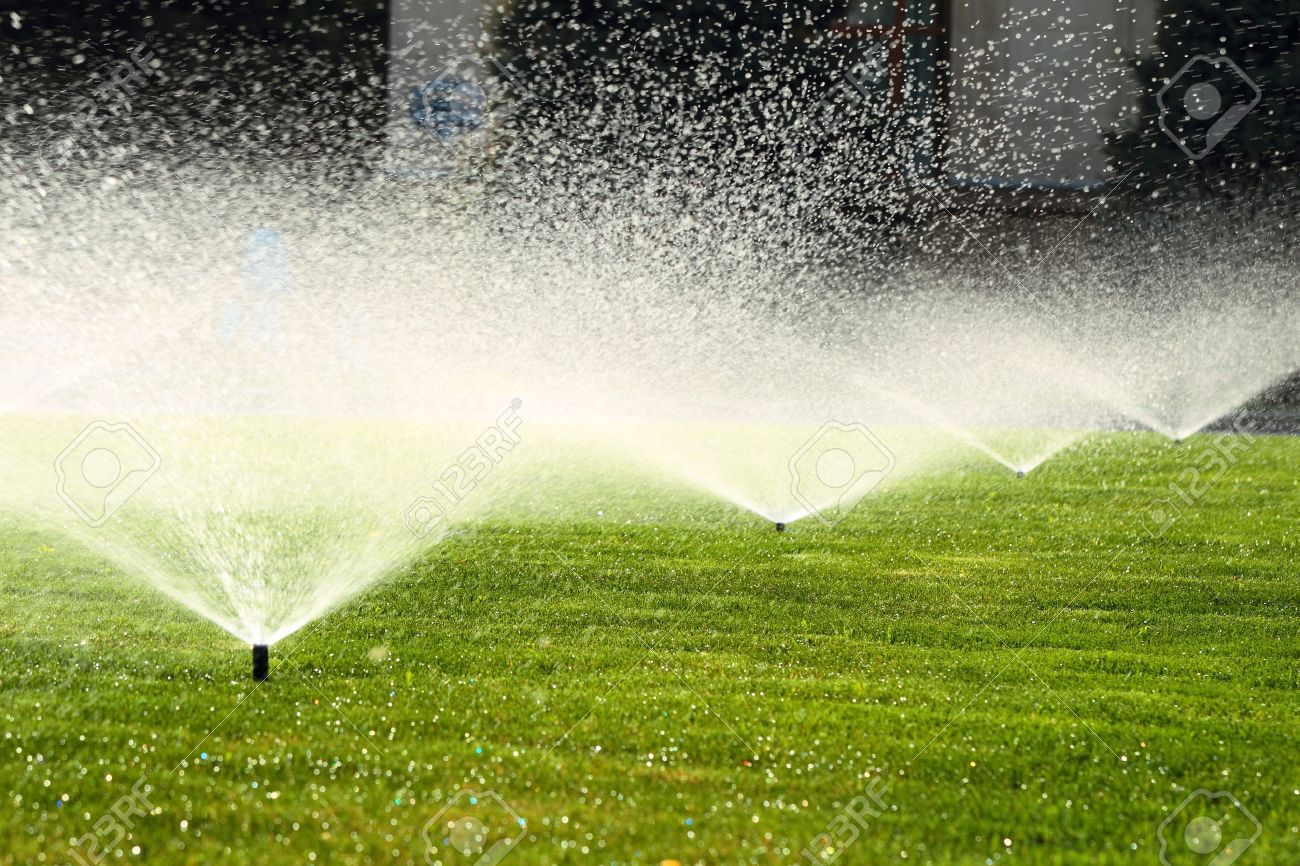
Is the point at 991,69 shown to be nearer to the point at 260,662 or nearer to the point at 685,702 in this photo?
the point at 685,702

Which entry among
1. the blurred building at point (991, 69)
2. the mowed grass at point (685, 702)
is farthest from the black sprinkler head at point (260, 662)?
the blurred building at point (991, 69)

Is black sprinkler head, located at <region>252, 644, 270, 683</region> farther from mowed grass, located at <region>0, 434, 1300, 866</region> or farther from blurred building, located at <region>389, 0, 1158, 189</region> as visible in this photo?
blurred building, located at <region>389, 0, 1158, 189</region>

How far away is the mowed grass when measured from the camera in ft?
11.1

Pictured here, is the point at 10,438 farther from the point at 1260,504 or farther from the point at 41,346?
the point at 1260,504

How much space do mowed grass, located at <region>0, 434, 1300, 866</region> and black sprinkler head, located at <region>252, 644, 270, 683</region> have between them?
0.05m

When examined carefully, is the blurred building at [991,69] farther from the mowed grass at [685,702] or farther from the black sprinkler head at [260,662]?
the black sprinkler head at [260,662]

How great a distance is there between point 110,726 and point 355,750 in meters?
0.95

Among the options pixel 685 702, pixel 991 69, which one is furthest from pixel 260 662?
pixel 991 69

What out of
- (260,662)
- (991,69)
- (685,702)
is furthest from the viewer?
(991,69)

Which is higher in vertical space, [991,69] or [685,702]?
[991,69]

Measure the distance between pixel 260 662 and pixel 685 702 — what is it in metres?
1.71

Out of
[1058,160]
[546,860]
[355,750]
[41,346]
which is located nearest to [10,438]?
[41,346]

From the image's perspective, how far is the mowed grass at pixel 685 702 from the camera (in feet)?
11.1

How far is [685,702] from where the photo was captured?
4.54 m
